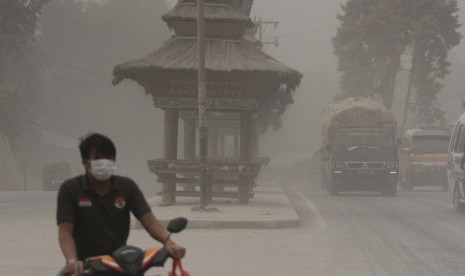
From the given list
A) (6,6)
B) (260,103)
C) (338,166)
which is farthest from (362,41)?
(260,103)

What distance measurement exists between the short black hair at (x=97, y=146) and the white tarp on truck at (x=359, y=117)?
3628 centimetres

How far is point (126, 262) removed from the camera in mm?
5895

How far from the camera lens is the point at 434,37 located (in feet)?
233

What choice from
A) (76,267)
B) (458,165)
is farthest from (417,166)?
(76,267)

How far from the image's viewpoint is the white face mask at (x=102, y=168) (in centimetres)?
636

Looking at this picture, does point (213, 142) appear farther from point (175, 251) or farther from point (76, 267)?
point (76, 267)

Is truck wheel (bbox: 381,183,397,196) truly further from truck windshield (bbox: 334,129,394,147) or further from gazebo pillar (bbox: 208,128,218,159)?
gazebo pillar (bbox: 208,128,218,159)

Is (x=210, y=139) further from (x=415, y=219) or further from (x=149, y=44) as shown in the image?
(x=149, y=44)

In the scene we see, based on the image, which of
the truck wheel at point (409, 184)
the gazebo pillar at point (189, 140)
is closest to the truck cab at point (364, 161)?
the gazebo pillar at point (189, 140)

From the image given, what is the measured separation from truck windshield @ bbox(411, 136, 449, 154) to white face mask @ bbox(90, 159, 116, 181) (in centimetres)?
4064

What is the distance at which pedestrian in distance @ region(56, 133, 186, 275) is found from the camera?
6453mm

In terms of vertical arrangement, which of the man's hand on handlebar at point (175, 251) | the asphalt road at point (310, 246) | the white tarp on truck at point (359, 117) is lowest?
the asphalt road at point (310, 246)

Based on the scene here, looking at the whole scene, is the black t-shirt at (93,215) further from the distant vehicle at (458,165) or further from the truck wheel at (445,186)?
the truck wheel at (445,186)

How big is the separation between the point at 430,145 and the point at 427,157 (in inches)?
31.1
